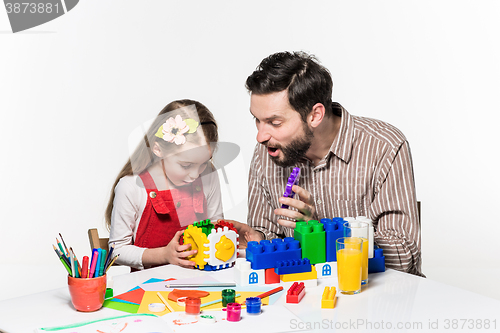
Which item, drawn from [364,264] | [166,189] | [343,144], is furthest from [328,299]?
[343,144]

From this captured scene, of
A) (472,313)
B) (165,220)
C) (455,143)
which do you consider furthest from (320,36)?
(472,313)

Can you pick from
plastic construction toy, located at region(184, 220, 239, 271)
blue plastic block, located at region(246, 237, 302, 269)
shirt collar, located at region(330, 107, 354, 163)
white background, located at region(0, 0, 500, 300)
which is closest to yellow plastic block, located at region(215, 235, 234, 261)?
plastic construction toy, located at region(184, 220, 239, 271)

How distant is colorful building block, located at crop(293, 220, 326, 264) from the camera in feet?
4.59

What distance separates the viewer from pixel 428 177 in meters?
3.90

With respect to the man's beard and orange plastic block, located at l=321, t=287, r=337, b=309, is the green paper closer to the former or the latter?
orange plastic block, located at l=321, t=287, r=337, b=309

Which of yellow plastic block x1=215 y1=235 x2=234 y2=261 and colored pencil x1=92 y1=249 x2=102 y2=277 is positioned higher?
colored pencil x1=92 y1=249 x2=102 y2=277

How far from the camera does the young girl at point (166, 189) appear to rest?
5.20 feet

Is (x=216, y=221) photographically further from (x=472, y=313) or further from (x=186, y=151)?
(x=472, y=313)

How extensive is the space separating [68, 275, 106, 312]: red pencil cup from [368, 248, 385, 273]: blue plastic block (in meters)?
0.71

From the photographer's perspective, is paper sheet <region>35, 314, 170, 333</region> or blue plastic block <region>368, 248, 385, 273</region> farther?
blue plastic block <region>368, 248, 385, 273</region>

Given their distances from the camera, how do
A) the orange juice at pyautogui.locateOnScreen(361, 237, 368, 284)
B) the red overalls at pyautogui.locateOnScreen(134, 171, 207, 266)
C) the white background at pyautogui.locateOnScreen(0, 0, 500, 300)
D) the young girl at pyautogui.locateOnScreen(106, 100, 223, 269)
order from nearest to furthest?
the orange juice at pyautogui.locateOnScreen(361, 237, 368, 284)
the young girl at pyautogui.locateOnScreen(106, 100, 223, 269)
the red overalls at pyautogui.locateOnScreen(134, 171, 207, 266)
the white background at pyautogui.locateOnScreen(0, 0, 500, 300)

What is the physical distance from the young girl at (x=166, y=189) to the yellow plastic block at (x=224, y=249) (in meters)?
0.09

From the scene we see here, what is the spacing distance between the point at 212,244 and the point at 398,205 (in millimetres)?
688

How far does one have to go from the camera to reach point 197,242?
1527mm
